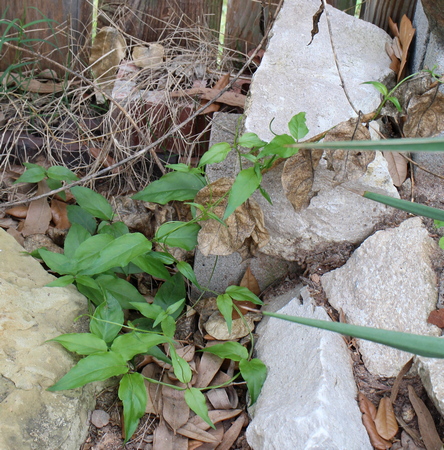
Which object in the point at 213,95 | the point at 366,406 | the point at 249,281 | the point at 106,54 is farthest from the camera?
the point at 106,54

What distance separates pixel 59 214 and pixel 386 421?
150cm

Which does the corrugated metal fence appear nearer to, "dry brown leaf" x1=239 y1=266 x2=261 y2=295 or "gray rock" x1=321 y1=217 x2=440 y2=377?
"dry brown leaf" x1=239 y1=266 x2=261 y2=295

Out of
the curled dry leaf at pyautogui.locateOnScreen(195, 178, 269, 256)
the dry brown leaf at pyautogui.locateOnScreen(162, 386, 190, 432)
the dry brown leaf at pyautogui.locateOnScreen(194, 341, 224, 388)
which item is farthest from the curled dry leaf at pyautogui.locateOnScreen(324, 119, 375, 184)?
the dry brown leaf at pyautogui.locateOnScreen(162, 386, 190, 432)

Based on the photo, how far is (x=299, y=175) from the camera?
1612 mm

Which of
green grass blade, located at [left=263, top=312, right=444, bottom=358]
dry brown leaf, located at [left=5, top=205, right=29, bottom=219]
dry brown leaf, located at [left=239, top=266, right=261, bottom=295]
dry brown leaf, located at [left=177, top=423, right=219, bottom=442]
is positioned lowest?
dry brown leaf, located at [left=177, top=423, right=219, bottom=442]

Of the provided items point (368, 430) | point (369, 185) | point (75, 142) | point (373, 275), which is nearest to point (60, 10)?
point (75, 142)

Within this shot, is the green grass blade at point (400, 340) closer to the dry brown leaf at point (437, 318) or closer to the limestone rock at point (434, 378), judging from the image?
the limestone rock at point (434, 378)

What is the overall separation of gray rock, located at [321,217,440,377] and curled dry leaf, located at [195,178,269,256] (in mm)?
314

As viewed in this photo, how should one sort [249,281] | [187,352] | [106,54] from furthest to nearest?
[106,54] < [249,281] < [187,352]

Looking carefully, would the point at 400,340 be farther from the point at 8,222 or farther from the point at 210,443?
the point at 8,222

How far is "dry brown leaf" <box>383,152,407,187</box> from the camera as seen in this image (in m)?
1.75

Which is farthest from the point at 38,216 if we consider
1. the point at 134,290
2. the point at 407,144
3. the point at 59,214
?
the point at 407,144

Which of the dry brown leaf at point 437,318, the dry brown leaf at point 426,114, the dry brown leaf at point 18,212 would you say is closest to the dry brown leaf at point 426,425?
the dry brown leaf at point 437,318

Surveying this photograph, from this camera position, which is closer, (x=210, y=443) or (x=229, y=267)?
(x=210, y=443)
